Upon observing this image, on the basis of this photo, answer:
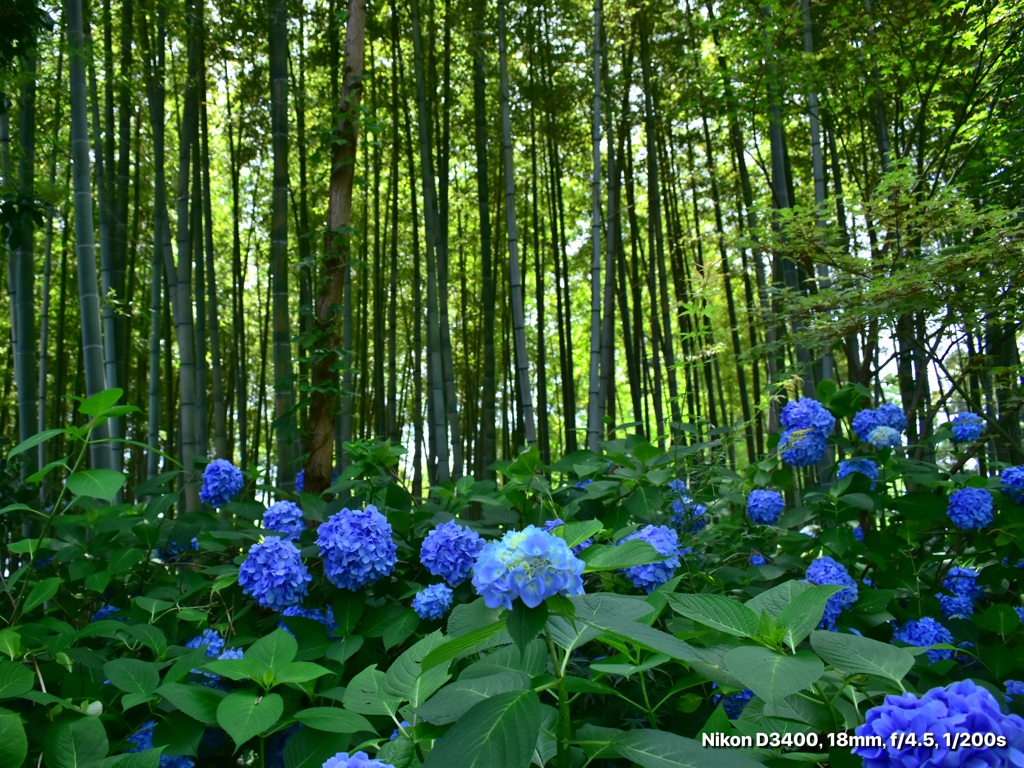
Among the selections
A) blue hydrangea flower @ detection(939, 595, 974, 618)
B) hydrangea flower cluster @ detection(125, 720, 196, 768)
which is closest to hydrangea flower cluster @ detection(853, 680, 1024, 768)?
hydrangea flower cluster @ detection(125, 720, 196, 768)

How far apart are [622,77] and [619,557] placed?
548 centimetres

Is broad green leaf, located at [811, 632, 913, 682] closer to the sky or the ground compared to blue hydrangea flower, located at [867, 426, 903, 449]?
closer to the ground

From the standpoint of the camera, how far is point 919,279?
1.80 meters

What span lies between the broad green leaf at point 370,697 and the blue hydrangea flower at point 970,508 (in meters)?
1.24

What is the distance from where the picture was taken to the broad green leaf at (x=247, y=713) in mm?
742

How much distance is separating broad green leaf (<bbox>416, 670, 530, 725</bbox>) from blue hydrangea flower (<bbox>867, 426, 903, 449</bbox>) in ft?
4.03

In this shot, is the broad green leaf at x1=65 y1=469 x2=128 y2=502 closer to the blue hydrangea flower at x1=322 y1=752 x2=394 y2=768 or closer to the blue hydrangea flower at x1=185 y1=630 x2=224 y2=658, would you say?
the blue hydrangea flower at x1=185 y1=630 x2=224 y2=658

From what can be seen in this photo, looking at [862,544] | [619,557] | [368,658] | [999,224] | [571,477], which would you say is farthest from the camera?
[999,224]

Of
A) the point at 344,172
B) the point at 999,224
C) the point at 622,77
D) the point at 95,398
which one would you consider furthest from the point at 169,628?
the point at 622,77

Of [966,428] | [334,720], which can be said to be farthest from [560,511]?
[966,428]

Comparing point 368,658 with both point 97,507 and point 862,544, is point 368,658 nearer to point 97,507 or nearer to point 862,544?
point 97,507

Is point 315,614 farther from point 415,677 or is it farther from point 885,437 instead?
point 885,437

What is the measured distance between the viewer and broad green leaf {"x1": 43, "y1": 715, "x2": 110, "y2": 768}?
2.50 feet

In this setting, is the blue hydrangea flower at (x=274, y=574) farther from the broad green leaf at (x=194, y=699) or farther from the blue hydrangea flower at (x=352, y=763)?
the blue hydrangea flower at (x=352, y=763)
